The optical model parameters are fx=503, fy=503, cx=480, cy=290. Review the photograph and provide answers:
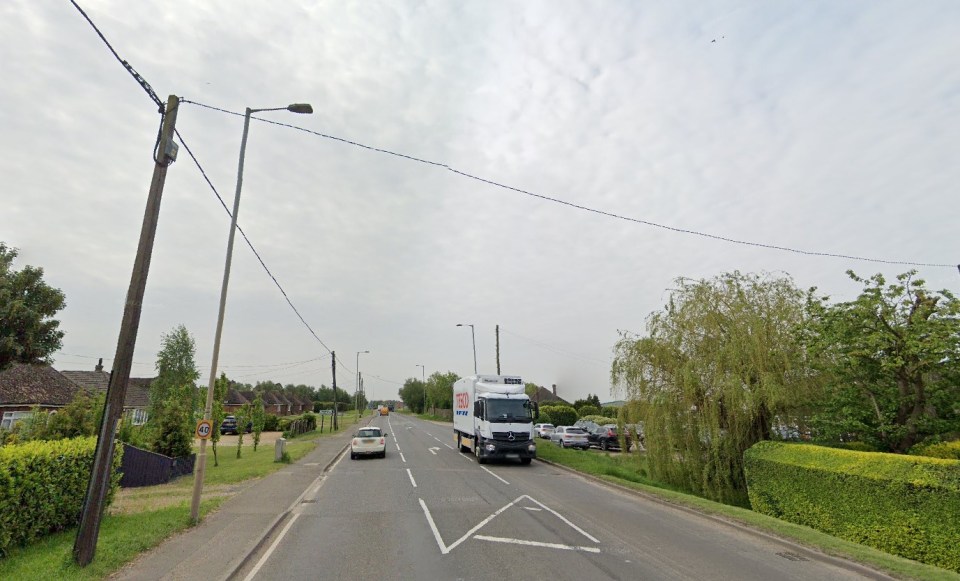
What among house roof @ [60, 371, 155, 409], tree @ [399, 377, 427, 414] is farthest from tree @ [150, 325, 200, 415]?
tree @ [399, 377, 427, 414]

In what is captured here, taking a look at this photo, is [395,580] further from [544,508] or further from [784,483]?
[784,483]

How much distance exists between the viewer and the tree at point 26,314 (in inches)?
594

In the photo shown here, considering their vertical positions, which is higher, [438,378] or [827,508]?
[438,378]

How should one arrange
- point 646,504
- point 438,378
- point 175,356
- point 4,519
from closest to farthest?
1. point 4,519
2. point 646,504
3. point 175,356
4. point 438,378

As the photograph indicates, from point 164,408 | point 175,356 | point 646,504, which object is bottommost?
point 646,504

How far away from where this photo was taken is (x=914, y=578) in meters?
7.19

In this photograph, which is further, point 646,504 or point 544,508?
point 646,504

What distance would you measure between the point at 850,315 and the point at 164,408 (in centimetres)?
2388

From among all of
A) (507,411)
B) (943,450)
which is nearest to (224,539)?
(507,411)

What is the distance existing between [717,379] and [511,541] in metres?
10.2

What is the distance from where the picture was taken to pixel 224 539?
9.22 metres

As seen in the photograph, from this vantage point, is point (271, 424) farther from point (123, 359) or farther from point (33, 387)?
point (123, 359)

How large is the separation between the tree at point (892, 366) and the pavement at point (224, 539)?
1423 cm

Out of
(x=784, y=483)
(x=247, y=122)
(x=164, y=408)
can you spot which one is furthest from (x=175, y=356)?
(x=784, y=483)
